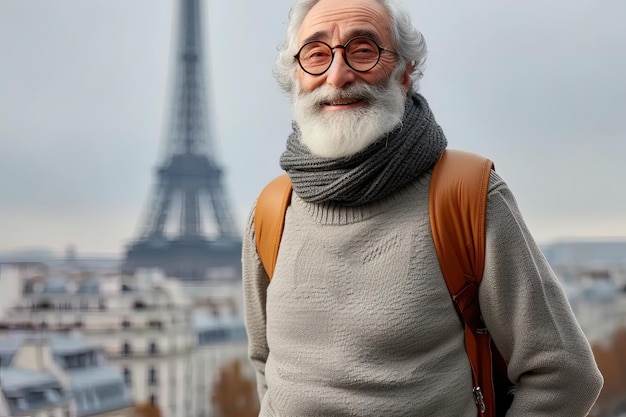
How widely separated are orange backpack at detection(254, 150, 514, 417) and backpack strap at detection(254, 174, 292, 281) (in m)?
0.20

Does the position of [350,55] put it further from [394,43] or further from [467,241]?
[467,241]

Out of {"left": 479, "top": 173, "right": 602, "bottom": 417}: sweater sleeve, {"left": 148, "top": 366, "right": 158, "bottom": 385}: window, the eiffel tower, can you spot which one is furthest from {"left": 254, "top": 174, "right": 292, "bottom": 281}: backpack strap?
the eiffel tower

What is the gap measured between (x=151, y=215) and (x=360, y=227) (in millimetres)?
4691

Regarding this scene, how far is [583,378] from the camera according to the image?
28.3 inches

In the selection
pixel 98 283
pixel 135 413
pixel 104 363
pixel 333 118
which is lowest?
pixel 135 413

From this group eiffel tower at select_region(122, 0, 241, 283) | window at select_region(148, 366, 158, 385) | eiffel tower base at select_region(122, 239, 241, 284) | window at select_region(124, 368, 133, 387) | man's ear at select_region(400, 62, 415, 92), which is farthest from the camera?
eiffel tower at select_region(122, 0, 241, 283)

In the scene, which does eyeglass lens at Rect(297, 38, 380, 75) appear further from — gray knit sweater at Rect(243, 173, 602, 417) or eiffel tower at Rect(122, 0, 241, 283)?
eiffel tower at Rect(122, 0, 241, 283)

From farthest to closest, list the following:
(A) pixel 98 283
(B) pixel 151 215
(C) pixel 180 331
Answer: (B) pixel 151 215
(C) pixel 180 331
(A) pixel 98 283

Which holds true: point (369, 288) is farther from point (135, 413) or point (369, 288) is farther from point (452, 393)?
point (135, 413)

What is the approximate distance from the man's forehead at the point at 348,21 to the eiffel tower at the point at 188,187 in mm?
3112

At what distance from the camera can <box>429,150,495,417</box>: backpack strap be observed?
0.71 metres

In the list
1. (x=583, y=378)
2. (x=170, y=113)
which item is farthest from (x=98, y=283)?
(x=170, y=113)

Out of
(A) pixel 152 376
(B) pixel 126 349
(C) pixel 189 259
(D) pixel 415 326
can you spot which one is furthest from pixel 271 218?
(C) pixel 189 259

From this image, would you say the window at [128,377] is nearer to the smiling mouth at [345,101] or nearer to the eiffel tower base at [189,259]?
the eiffel tower base at [189,259]
